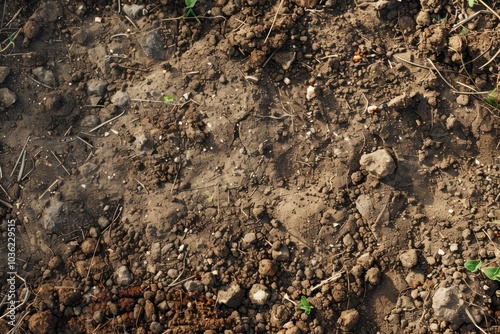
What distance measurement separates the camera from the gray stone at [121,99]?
3.80m

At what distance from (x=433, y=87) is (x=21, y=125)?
2.96m

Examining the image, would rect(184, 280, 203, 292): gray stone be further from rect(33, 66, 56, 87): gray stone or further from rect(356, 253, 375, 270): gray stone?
rect(33, 66, 56, 87): gray stone

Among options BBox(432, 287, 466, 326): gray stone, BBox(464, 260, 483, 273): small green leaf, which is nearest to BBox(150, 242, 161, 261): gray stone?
BBox(432, 287, 466, 326): gray stone

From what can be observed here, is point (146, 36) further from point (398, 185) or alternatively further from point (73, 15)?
point (398, 185)

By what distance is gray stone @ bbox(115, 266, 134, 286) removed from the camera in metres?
3.61

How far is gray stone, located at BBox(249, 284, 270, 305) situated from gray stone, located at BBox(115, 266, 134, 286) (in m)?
0.84

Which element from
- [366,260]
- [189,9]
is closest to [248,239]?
[366,260]

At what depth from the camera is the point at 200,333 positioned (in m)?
3.51

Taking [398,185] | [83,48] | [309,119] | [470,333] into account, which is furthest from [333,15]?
[470,333]

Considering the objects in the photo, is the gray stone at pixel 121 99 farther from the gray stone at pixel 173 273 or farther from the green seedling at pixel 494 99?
the green seedling at pixel 494 99

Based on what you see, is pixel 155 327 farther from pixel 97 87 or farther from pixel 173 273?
pixel 97 87

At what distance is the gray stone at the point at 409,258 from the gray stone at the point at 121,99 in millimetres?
2195

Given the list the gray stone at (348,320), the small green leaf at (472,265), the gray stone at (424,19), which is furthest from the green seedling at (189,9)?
the small green leaf at (472,265)

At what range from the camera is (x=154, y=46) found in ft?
12.6
